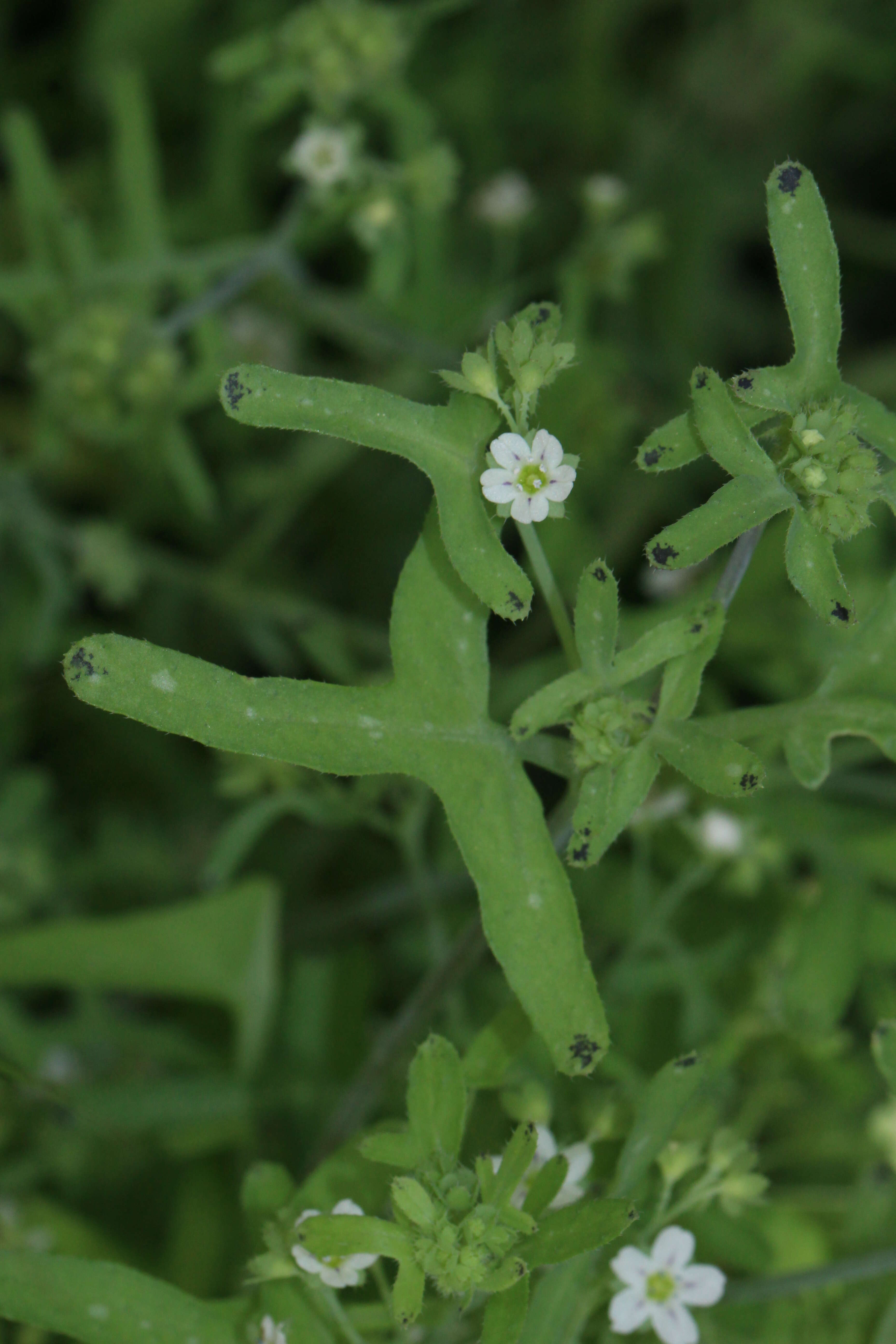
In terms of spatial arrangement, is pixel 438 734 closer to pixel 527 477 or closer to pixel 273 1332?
pixel 527 477

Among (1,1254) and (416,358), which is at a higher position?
(416,358)

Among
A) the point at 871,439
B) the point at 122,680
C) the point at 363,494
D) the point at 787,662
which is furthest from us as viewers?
the point at 363,494

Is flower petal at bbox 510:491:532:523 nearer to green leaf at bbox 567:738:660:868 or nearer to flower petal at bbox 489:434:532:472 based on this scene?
flower petal at bbox 489:434:532:472

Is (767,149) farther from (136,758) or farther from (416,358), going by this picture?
(136,758)

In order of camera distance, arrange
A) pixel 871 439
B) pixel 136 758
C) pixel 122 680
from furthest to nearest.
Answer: pixel 136 758
pixel 871 439
pixel 122 680

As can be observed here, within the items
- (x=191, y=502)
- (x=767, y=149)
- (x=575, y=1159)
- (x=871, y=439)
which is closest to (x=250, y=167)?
(x=191, y=502)

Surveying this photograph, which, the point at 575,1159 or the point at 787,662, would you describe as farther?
the point at 787,662
